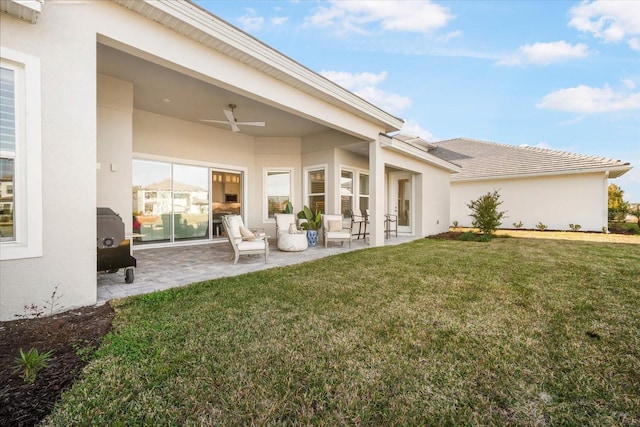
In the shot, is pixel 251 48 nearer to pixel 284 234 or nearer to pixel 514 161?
pixel 284 234

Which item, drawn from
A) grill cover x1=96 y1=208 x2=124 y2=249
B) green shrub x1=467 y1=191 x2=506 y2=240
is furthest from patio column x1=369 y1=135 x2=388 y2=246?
grill cover x1=96 y1=208 x2=124 y2=249

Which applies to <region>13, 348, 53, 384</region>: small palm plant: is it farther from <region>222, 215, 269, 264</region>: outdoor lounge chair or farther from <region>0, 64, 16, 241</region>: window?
<region>222, 215, 269, 264</region>: outdoor lounge chair

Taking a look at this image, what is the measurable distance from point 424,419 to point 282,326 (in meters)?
1.52

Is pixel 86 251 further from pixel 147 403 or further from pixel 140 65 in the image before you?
pixel 140 65

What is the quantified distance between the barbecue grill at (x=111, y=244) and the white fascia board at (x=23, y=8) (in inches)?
89.2

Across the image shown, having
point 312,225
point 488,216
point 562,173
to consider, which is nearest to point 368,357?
point 312,225

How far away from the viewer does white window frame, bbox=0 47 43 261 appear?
9.22 ft

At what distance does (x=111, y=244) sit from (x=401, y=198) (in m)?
10.4

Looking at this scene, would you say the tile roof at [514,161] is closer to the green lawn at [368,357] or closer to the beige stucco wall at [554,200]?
the beige stucco wall at [554,200]

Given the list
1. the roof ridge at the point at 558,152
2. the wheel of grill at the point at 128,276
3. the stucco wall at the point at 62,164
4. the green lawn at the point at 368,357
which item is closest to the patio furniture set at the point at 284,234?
the green lawn at the point at 368,357

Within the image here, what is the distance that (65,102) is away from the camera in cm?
303

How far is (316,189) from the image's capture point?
32.1ft

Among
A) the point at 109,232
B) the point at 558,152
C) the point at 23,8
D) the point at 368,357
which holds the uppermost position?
the point at 558,152

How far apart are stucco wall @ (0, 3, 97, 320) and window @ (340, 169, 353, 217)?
282 inches
